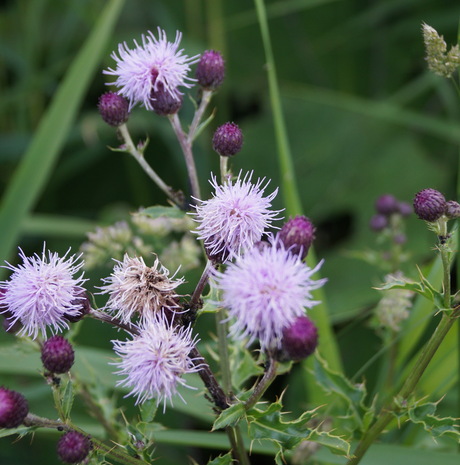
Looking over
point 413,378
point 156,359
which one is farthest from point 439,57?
A: point 156,359

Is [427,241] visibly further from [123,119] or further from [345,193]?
[123,119]

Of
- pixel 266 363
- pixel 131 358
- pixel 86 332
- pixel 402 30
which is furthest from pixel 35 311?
pixel 402 30

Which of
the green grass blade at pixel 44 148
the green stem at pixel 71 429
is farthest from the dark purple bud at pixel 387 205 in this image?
the green grass blade at pixel 44 148

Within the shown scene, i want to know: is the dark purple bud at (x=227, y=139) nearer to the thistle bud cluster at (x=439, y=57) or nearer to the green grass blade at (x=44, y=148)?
the thistle bud cluster at (x=439, y=57)

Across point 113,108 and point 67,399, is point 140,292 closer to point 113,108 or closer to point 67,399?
point 67,399

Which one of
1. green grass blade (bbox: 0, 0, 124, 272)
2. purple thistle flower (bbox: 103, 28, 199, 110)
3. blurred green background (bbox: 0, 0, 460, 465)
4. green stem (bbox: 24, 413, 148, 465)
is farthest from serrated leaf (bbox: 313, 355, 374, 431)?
green grass blade (bbox: 0, 0, 124, 272)

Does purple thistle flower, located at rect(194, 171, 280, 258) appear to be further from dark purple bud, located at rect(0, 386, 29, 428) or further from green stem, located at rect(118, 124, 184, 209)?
dark purple bud, located at rect(0, 386, 29, 428)

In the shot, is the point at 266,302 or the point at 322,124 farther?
the point at 322,124

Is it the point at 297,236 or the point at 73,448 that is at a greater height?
the point at 297,236
